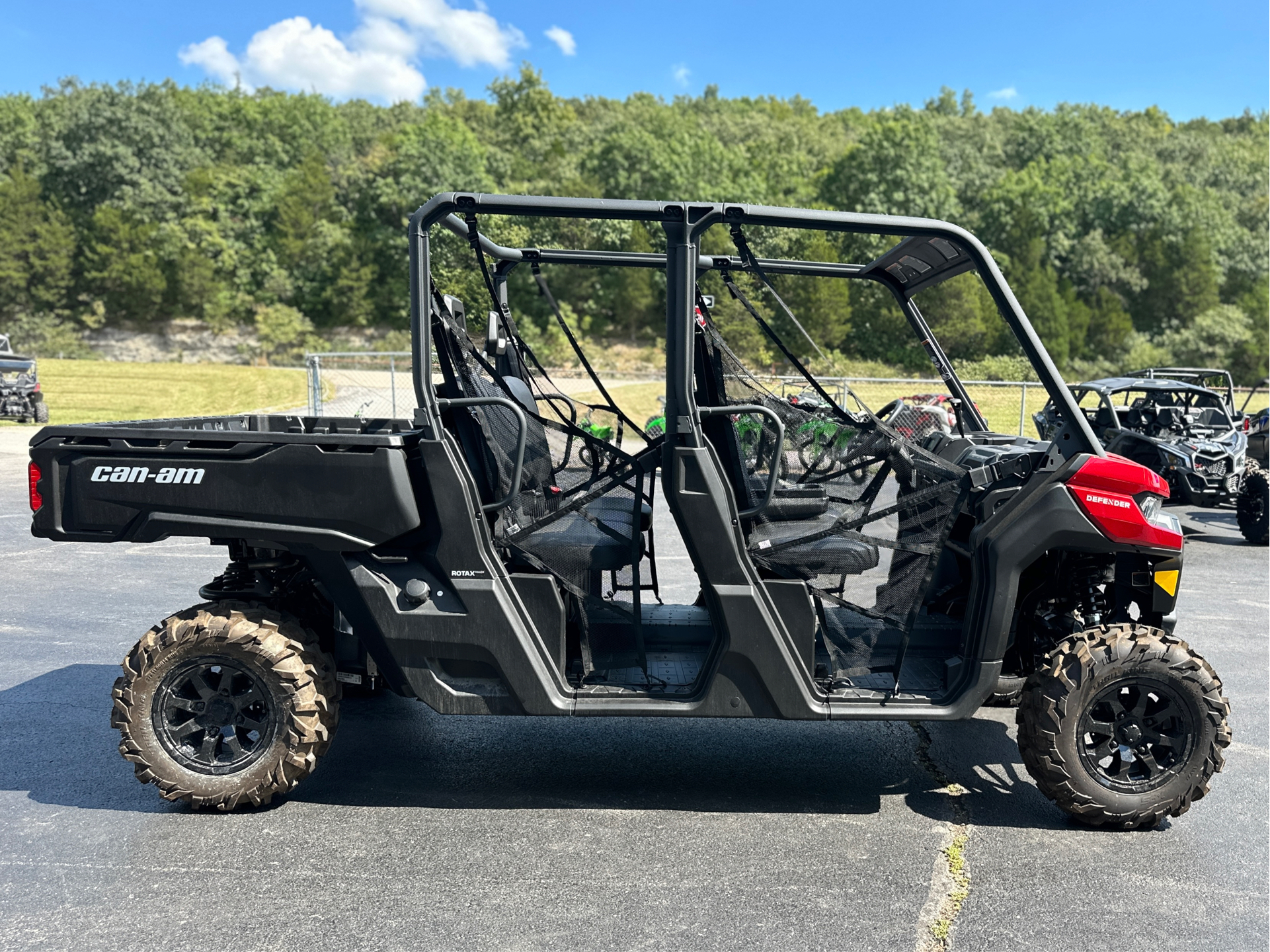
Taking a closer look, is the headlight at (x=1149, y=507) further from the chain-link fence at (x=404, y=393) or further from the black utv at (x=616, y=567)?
the chain-link fence at (x=404, y=393)

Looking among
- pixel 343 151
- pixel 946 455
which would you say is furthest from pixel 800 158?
pixel 946 455

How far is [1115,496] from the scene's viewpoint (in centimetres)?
360

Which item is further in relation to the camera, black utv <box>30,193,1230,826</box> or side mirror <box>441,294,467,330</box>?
side mirror <box>441,294,467,330</box>

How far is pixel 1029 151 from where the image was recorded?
268 ft

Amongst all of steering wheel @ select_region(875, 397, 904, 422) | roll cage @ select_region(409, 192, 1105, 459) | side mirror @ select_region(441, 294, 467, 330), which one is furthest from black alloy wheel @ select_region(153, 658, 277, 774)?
steering wheel @ select_region(875, 397, 904, 422)

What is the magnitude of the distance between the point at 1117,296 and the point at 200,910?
68459mm

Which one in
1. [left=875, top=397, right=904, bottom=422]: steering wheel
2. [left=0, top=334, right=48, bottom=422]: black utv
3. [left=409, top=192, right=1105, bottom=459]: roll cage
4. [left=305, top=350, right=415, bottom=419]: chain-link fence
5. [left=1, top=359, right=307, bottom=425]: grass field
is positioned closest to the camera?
[left=409, top=192, right=1105, bottom=459]: roll cage

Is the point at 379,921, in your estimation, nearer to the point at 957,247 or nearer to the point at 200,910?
the point at 200,910

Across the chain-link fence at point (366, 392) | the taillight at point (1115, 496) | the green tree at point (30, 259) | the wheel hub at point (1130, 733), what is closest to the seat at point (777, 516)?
the taillight at point (1115, 496)

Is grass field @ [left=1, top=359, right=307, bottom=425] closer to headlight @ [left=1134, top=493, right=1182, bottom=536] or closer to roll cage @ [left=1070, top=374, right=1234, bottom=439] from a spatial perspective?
roll cage @ [left=1070, top=374, right=1234, bottom=439]

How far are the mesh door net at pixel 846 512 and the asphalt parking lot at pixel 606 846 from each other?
0.68 meters

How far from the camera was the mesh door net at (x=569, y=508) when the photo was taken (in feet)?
12.4

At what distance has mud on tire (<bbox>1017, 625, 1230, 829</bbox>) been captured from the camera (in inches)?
142

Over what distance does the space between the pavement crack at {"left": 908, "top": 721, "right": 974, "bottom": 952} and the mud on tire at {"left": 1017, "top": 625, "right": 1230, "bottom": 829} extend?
35 centimetres
